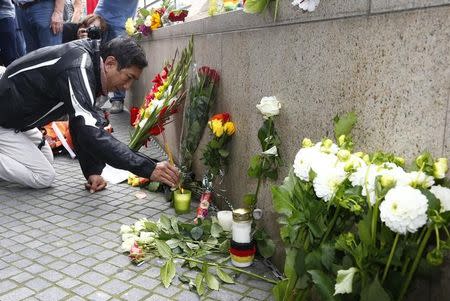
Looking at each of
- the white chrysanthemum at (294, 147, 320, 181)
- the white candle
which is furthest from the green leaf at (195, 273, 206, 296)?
the white chrysanthemum at (294, 147, 320, 181)

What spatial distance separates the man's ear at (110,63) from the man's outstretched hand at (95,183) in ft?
3.70

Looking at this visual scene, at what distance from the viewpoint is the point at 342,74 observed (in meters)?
2.10

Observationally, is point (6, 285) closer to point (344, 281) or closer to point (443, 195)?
point (344, 281)

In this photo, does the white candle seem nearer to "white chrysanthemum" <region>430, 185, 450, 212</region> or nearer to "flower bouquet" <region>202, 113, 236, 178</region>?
"flower bouquet" <region>202, 113, 236, 178</region>

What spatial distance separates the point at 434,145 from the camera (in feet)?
5.28

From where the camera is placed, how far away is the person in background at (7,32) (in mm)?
6066

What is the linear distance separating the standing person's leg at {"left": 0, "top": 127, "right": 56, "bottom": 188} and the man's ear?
4.23ft

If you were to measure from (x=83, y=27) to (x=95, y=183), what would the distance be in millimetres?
4182

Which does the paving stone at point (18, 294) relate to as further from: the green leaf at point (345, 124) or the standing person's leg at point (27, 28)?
the standing person's leg at point (27, 28)

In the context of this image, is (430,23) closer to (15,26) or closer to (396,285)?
(396,285)

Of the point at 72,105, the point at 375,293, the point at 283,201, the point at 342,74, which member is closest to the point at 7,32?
the point at 72,105

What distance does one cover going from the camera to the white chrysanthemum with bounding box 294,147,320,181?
1.77 meters

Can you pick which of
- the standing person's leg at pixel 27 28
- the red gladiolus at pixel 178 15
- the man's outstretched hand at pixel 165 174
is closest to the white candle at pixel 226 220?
the man's outstretched hand at pixel 165 174

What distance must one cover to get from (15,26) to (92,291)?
530 centimetres
